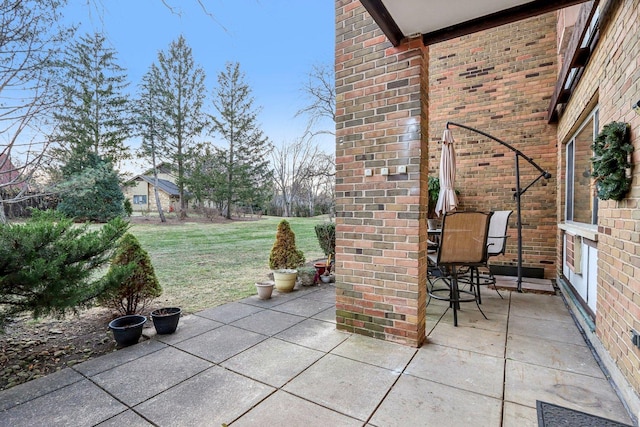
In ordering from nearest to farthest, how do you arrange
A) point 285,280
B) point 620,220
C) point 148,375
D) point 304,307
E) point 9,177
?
1. point 620,220
2. point 148,375
3. point 9,177
4. point 304,307
5. point 285,280

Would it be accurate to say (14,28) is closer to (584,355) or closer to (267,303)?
(267,303)

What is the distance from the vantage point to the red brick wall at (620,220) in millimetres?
1841

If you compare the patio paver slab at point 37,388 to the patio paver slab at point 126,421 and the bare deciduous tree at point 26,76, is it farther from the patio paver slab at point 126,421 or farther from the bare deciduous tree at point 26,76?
the bare deciduous tree at point 26,76

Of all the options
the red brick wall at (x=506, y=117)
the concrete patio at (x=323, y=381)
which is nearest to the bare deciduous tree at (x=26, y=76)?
the concrete patio at (x=323, y=381)

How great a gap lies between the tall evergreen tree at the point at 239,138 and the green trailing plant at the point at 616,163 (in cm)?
2006

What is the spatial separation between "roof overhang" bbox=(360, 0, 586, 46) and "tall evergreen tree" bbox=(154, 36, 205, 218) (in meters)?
18.7

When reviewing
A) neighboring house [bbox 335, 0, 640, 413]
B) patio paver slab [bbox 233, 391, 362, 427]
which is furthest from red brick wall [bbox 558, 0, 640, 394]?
patio paver slab [bbox 233, 391, 362, 427]

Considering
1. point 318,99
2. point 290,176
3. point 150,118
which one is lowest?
point 290,176

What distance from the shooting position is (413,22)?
244cm

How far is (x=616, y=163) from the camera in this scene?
78.4 inches

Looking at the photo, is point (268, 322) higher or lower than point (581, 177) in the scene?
lower

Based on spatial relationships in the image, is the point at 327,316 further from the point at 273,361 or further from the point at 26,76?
the point at 26,76

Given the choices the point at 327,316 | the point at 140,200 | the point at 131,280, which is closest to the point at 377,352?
the point at 327,316

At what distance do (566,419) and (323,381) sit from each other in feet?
4.66
